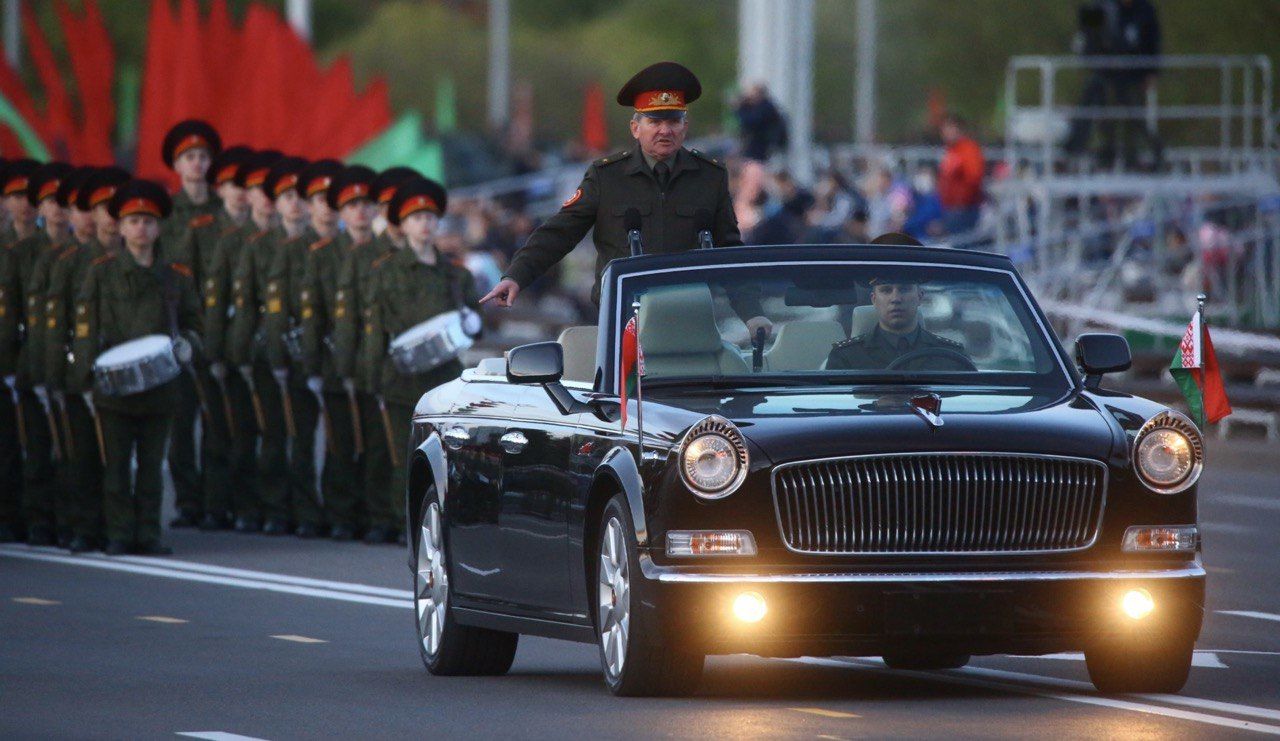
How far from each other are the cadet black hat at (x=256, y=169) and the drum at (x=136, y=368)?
308cm

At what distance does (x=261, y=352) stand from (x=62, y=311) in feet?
6.73

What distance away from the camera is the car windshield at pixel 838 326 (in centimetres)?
1180

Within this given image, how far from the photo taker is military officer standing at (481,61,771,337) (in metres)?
13.6

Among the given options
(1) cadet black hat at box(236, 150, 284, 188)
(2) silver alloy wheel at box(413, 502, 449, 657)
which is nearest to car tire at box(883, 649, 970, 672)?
(2) silver alloy wheel at box(413, 502, 449, 657)

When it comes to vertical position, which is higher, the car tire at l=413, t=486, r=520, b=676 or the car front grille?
the car front grille

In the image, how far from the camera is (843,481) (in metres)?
10.8

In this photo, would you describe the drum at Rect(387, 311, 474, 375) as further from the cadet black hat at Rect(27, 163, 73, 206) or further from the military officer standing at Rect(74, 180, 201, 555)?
the cadet black hat at Rect(27, 163, 73, 206)

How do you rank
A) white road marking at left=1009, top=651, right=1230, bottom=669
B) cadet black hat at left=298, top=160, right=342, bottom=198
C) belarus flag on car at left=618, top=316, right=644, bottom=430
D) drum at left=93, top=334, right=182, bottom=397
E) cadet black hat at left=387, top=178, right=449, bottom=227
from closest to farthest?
belarus flag on car at left=618, top=316, right=644, bottom=430, white road marking at left=1009, top=651, right=1230, bottom=669, drum at left=93, top=334, right=182, bottom=397, cadet black hat at left=387, top=178, right=449, bottom=227, cadet black hat at left=298, top=160, right=342, bottom=198

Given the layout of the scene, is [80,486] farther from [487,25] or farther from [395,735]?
[487,25]

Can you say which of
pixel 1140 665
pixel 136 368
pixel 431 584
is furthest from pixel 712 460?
pixel 136 368

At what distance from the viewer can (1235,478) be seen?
2578 cm

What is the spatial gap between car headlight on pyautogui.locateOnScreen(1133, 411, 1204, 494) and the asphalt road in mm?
734

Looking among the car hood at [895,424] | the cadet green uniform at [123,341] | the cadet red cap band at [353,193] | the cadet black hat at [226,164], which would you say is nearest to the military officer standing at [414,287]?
the cadet red cap band at [353,193]

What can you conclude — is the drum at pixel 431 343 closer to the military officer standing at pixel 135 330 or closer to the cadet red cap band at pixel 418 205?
the cadet red cap band at pixel 418 205
